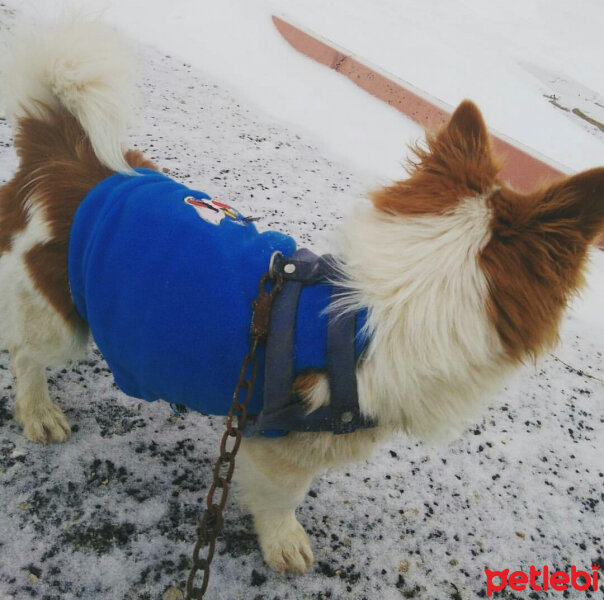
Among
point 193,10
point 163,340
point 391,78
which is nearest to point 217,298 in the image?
point 163,340

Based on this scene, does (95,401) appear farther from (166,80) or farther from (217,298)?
(166,80)

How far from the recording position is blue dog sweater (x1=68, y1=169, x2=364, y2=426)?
1290 millimetres

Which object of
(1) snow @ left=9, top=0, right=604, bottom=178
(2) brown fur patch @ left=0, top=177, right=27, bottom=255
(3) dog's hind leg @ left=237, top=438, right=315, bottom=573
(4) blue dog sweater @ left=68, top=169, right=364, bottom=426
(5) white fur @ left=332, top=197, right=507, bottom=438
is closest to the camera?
(5) white fur @ left=332, top=197, right=507, bottom=438

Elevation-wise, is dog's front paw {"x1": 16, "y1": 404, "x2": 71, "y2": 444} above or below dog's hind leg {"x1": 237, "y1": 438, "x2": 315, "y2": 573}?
below

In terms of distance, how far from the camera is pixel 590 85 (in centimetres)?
1054

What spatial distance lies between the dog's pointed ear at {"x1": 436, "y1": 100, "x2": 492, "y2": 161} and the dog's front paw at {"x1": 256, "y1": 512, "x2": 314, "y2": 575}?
136 centimetres

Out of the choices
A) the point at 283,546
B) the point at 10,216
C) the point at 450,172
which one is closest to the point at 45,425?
the point at 10,216

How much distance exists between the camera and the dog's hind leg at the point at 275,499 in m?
1.53

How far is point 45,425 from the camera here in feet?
6.21

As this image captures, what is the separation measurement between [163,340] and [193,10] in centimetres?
663

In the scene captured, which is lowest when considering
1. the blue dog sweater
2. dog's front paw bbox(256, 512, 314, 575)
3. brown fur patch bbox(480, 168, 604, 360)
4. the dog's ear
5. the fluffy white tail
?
dog's front paw bbox(256, 512, 314, 575)

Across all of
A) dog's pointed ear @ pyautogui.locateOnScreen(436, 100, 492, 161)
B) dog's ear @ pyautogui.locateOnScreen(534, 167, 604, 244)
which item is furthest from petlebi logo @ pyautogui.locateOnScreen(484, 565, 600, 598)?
dog's pointed ear @ pyautogui.locateOnScreen(436, 100, 492, 161)

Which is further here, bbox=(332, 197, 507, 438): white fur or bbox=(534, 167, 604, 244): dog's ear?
bbox=(332, 197, 507, 438): white fur

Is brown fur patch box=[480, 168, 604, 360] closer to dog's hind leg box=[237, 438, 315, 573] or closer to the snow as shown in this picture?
dog's hind leg box=[237, 438, 315, 573]
